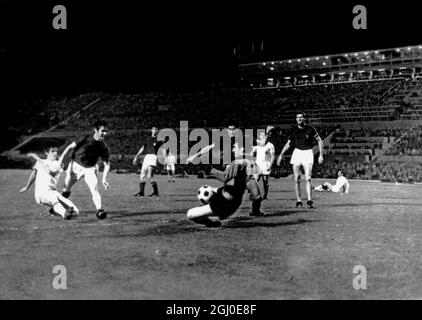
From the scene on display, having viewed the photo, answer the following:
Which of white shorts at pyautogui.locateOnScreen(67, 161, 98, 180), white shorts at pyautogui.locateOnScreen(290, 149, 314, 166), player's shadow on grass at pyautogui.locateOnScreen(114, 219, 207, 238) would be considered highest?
white shorts at pyautogui.locateOnScreen(290, 149, 314, 166)

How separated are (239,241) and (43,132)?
152 ft

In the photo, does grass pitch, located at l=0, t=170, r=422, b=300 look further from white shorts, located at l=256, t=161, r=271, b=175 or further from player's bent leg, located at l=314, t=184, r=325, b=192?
player's bent leg, located at l=314, t=184, r=325, b=192

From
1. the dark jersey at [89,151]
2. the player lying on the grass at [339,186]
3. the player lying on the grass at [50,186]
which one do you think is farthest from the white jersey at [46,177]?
the player lying on the grass at [339,186]

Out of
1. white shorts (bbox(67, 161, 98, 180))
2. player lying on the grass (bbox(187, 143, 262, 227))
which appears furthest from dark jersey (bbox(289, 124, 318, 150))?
white shorts (bbox(67, 161, 98, 180))

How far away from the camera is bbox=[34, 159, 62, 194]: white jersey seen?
1040 cm

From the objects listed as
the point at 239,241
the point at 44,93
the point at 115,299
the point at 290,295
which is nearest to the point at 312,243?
the point at 239,241

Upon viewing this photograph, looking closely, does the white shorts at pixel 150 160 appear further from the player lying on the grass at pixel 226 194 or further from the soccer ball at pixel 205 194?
the soccer ball at pixel 205 194

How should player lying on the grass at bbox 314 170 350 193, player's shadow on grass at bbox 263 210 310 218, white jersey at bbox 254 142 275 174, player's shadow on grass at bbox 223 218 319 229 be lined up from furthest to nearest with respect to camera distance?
player lying on the grass at bbox 314 170 350 193 < white jersey at bbox 254 142 275 174 < player's shadow on grass at bbox 263 210 310 218 < player's shadow on grass at bbox 223 218 319 229

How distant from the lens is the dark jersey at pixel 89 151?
10.0 metres

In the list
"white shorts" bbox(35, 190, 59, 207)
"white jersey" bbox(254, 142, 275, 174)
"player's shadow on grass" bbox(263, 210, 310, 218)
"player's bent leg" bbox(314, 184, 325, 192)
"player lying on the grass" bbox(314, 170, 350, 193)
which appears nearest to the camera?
"white shorts" bbox(35, 190, 59, 207)

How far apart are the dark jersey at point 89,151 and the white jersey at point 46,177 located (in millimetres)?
691

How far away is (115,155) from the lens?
138 feet

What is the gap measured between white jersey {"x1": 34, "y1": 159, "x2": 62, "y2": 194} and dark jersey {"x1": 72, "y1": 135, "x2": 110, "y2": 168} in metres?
0.69

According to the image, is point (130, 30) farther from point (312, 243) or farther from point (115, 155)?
point (312, 243)
